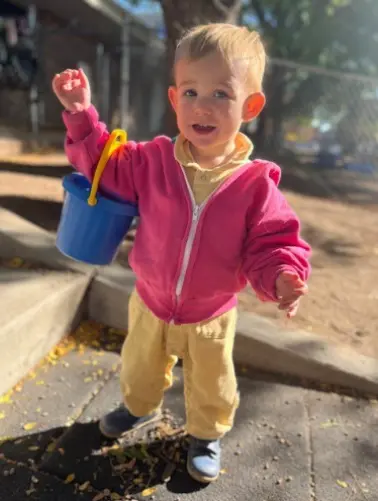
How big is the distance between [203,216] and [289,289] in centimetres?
38

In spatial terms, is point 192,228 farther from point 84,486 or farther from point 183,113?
point 84,486

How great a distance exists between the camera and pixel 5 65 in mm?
10172

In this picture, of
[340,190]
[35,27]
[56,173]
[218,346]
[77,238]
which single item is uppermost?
[35,27]

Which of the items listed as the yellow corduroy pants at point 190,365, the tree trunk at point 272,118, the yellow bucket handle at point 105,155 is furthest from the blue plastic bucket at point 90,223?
the tree trunk at point 272,118

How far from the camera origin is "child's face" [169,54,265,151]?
1.65m

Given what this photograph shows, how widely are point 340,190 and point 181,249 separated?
305 inches

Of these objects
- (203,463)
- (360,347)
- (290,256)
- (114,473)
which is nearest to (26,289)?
(114,473)

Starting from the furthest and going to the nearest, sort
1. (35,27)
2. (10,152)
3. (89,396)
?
(35,27)
(10,152)
(89,396)

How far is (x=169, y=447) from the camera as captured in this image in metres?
2.20

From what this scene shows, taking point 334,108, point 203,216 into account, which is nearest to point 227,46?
point 203,216

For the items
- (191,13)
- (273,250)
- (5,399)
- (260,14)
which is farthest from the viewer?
(260,14)

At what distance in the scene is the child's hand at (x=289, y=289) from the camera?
1.59 m

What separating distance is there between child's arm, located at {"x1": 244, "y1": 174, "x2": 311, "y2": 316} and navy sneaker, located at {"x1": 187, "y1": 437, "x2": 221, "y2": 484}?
0.75 meters

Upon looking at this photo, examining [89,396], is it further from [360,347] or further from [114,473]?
[360,347]
